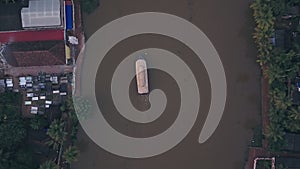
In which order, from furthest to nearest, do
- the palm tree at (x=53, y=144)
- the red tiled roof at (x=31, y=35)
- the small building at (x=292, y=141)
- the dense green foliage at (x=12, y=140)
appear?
the red tiled roof at (x=31, y=35) → the palm tree at (x=53, y=144) → the small building at (x=292, y=141) → the dense green foliage at (x=12, y=140)

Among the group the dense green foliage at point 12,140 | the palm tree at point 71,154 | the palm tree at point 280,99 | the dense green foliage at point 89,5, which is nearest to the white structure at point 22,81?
the dense green foliage at point 12,140

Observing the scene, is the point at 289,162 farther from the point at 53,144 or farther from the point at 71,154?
the point at 53,144

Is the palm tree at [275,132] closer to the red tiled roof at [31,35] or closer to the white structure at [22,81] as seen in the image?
the red tiled roof at [31,35]

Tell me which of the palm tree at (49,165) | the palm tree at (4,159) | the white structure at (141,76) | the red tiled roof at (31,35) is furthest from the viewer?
the white structure at (141,76)

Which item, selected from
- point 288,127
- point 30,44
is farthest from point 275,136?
point 30,44

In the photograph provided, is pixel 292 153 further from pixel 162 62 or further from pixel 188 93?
pixel 162 62
